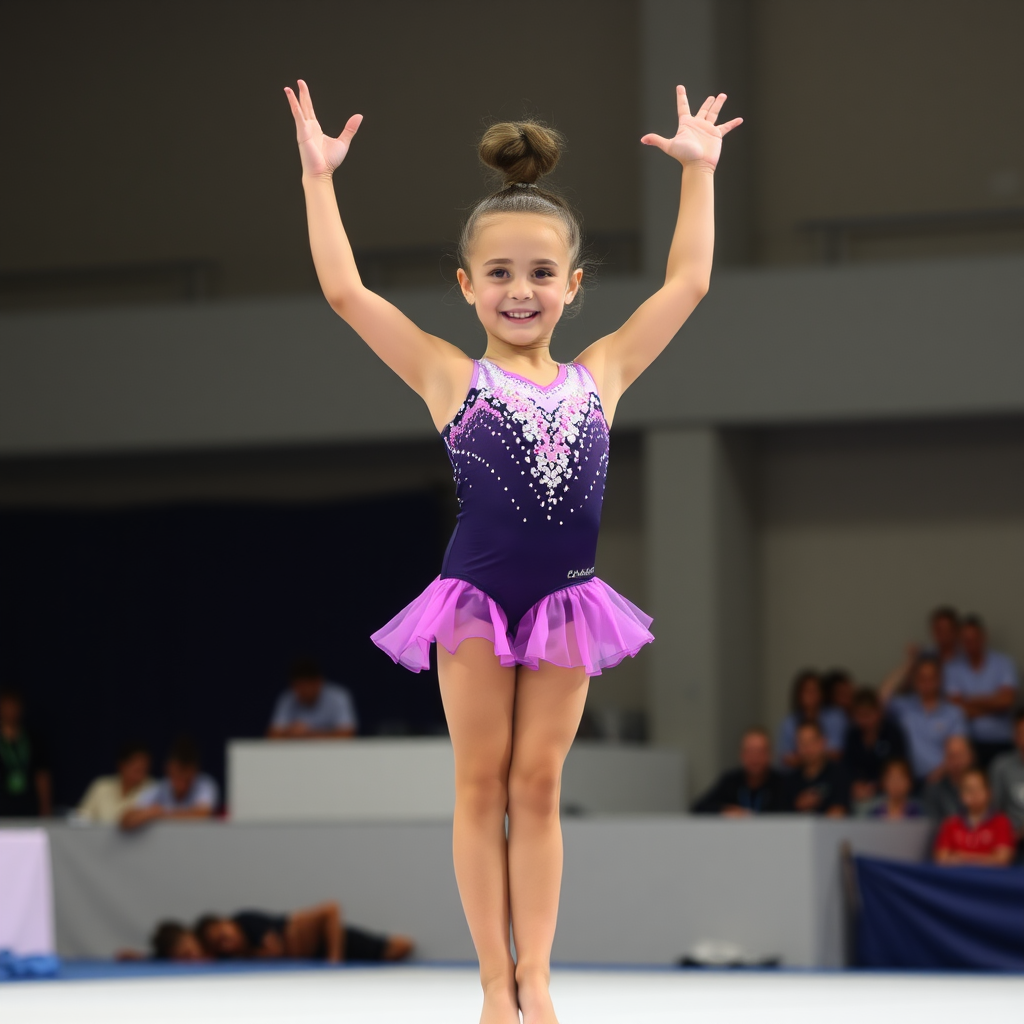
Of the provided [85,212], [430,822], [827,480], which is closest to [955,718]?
[827,480]

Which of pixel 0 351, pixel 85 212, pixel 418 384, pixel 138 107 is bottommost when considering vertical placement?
pixel 418 384

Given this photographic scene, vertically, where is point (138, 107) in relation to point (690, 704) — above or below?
above

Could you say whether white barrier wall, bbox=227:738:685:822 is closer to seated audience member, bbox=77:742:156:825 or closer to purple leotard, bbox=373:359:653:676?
seated audience member, bbox=77:742:156:825

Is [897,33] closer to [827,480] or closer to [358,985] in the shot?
[827,480]

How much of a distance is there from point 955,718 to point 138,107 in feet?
23.5

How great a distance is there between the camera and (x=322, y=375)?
9.89 m

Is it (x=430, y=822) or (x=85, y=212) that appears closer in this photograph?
Answer: (x=430, y=822)

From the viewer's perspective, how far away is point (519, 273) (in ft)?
8.77

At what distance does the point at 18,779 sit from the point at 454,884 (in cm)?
412

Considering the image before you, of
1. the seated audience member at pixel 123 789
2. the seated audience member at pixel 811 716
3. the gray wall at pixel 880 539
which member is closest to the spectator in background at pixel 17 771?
the seated audience member at pixel 123 789

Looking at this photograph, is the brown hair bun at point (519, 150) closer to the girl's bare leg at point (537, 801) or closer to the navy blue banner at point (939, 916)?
the girl's bare leg at point (537, 801)

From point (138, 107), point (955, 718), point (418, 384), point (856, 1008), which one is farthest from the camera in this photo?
point (138, 107)

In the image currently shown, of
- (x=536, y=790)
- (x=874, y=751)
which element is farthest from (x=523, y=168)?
(x=874, y=751)

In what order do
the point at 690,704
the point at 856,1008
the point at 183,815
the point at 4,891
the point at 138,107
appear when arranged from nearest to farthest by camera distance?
the point at 856,1008, the point at 4,891, the point at 183,815, the point at 690,704, the point at 138,107
